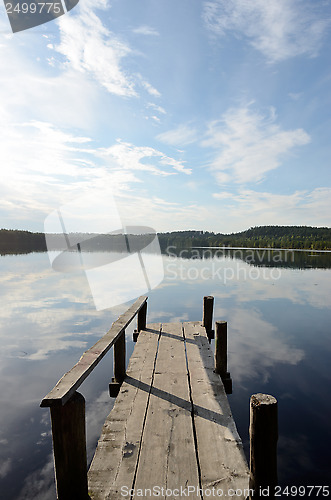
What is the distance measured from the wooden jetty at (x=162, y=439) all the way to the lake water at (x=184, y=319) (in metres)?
1.90

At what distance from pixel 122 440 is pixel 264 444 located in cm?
198

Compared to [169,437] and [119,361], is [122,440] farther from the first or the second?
[119,361]

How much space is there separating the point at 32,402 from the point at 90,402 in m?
1.60

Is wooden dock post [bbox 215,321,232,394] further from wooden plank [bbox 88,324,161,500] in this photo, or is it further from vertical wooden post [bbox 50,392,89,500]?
vertical wooden post [bbox 50,392,89,500]

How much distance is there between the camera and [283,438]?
6.25m

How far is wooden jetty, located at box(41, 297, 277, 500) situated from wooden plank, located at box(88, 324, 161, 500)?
0.01 m

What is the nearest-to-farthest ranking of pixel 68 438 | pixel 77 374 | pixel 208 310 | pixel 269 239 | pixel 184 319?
1. pixel 68 438
2. pixel 77 374
3. pixel 208 310
4. pixel 184 319
5. pixel 269 239

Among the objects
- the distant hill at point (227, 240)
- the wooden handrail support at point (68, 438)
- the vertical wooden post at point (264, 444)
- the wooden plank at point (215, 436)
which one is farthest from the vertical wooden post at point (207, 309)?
the distant hill at point (227, 240)

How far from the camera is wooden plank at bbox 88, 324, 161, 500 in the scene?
3.22 meters

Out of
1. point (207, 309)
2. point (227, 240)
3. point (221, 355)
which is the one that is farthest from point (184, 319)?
point (227, 240)

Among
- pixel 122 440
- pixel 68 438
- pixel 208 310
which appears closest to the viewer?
pixel 68 438

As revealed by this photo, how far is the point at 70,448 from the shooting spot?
2.81 metres

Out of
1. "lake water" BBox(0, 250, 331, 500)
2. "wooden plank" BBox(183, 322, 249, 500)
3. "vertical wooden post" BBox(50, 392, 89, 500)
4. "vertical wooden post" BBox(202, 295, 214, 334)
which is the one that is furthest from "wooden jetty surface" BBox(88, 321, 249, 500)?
"vertical wooden post" BBox(202, 295, 214, 334)

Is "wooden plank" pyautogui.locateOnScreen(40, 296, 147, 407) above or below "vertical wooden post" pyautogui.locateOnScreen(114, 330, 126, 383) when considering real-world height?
above
